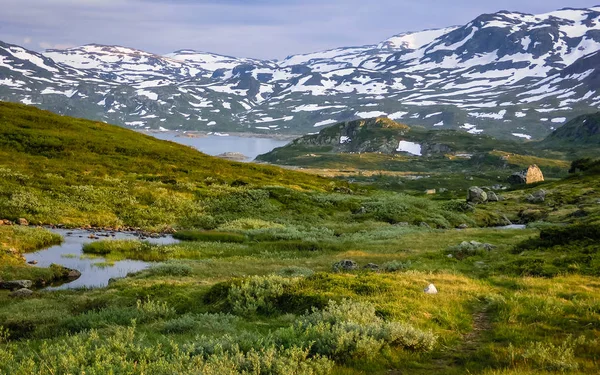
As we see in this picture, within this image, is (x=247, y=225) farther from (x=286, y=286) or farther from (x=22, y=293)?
(x=286, y=286)

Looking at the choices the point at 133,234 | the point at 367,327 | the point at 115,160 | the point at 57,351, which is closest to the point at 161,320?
the point at 57,351

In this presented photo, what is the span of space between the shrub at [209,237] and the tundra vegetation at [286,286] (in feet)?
0.67

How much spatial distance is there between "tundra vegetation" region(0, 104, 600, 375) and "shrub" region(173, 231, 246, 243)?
205 mm

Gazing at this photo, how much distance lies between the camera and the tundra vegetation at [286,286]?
30.5ft

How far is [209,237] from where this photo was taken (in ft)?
130

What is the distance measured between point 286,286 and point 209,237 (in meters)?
24.9

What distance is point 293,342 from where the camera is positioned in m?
9.71

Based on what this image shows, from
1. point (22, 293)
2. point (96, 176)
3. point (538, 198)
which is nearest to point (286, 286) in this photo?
point (22, 293)

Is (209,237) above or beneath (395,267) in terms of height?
beneath

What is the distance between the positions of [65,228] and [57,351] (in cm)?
3174

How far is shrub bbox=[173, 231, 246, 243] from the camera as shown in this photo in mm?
39125

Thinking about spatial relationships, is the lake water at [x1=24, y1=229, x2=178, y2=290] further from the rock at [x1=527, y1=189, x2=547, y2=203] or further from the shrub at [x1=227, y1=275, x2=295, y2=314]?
the rock at [x1=527, y1=189, x2=547, y2=203]

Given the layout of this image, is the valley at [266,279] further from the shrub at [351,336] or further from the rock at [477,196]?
the rock at [477,196]

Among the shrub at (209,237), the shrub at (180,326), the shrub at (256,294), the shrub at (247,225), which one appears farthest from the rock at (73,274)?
the shrub at (247,225)
